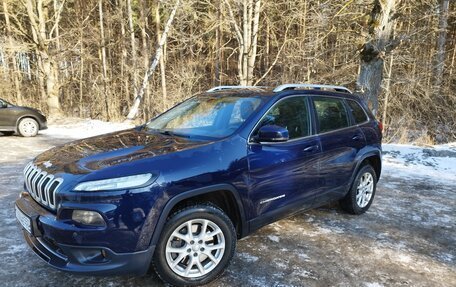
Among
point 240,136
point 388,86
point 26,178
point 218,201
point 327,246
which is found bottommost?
point 327,246

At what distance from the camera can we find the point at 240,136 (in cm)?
325

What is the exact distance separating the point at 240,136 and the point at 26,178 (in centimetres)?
206

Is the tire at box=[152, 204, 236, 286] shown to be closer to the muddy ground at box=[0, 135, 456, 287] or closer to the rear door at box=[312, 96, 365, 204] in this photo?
the muddy ground at box=[0, 135, 456, 287]

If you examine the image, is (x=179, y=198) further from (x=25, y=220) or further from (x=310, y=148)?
(x=310, y=148)

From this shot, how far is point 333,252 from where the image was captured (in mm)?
3707

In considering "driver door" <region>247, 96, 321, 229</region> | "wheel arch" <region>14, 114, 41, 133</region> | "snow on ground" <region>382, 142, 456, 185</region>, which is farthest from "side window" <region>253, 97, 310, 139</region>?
"wheel arch" <region>14, 114, 41, 133</region>

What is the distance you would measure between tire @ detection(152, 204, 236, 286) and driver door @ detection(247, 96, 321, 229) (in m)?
0.41

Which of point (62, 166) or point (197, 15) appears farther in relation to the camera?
point (197, 15)

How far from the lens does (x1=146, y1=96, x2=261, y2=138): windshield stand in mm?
3490

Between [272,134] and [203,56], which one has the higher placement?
[203,56]

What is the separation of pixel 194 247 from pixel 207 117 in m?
1.48

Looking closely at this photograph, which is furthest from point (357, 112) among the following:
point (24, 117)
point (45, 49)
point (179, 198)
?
point (45, 49)

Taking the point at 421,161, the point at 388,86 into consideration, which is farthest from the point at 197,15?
the point at 421,161

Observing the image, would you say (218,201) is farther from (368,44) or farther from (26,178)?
(368,44)
